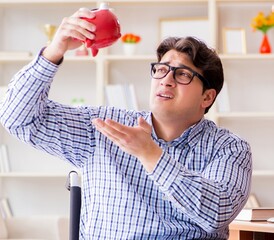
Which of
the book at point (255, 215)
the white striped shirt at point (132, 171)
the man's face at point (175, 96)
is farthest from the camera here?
the book at point (255, 215)

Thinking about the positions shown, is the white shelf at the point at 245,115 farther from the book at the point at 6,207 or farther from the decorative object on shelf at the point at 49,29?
the book at the point at 6,207

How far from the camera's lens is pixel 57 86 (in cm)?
497

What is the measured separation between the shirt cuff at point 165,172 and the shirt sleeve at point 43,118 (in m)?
0.37

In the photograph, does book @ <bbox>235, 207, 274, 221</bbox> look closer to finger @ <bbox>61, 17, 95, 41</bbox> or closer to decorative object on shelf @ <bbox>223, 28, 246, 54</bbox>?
finger @ <bbox>61, 17, 95, 41</bbox>

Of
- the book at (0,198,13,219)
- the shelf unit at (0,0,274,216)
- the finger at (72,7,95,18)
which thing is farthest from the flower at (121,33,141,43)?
the finger at (72,7,95,18)

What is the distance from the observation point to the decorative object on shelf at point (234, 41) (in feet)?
15.4

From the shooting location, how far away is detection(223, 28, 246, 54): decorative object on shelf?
4.69 metres

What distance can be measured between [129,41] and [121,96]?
36 cm

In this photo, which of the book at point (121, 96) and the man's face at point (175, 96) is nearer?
the man's face at point (175, 96)

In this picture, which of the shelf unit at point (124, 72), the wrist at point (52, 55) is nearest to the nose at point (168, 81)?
the wrist at point (52, 55)

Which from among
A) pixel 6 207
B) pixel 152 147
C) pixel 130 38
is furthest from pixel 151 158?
pixel 6 207

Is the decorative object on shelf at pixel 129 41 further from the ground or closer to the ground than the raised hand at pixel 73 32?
further from the ground

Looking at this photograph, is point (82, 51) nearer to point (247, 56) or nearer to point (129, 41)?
point (129, 41)

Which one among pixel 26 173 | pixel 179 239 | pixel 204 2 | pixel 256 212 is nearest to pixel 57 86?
pixel 26 173
